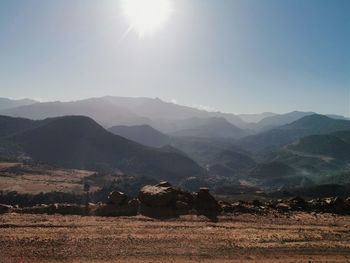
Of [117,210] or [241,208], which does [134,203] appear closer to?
[117,210]

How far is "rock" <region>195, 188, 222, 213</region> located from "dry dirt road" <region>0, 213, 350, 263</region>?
2.57m

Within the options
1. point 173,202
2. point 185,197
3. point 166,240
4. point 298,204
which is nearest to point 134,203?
point 173,202

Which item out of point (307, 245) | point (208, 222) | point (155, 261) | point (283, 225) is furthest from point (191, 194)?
point (155, 261)

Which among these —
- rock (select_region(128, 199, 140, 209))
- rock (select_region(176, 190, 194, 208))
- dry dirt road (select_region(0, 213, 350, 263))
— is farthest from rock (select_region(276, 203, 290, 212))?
rock (select_region(128, 199, 140, 209))

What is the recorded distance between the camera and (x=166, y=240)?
22.1 m

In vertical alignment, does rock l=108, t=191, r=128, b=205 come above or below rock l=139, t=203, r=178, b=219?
above

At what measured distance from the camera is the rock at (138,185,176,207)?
3089cm

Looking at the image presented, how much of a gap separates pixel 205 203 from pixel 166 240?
10481 millimetres

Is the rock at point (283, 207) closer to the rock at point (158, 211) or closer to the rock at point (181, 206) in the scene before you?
the rock at point (181, 206)

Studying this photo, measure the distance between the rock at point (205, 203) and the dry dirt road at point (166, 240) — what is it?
Answer: 257cm

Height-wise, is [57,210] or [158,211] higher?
[158,211]

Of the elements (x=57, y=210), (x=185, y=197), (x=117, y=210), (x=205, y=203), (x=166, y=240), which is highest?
(x=185, y=197)

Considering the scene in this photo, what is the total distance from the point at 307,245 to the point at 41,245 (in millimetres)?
14303

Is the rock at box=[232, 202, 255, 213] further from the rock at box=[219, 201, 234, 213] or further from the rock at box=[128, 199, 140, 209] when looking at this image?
the rock at box=[128, 199, 140, 209]
